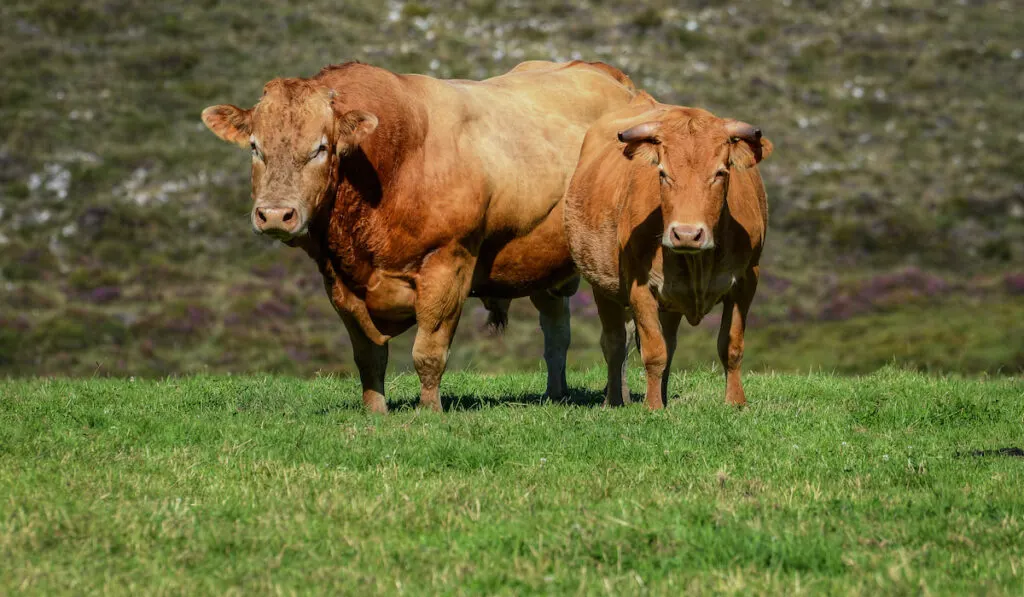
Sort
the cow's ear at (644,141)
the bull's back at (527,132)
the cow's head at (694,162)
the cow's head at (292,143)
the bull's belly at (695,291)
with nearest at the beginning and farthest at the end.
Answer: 1. the cow's head at (292,143)
2. the cow's head at (694,162)
3. the cow's ear at (644,141)
4. the bull's belly at (695,291)
5. the bull's back at (527,132)

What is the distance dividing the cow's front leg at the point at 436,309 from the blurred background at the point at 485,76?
42.4 ft

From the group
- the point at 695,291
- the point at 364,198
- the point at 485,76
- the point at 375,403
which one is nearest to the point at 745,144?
the point at 695,291

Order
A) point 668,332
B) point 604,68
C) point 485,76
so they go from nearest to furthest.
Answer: point 668,332
point 604,68
point 485,76

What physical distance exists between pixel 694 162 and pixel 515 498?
419 centimetres

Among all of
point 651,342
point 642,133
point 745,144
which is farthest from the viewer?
point 651,342

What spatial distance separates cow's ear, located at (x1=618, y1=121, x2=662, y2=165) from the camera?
10.8m

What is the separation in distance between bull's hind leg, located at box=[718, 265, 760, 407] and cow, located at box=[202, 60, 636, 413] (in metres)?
2.06

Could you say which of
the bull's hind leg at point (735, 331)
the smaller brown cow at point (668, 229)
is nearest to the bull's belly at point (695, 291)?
the smaller brown cow at point (668, 229)

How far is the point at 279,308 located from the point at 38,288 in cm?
685

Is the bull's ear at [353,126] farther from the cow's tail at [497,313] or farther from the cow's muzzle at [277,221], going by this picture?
the cow's tail at [497,313]

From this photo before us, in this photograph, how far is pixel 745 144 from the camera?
10766 millimetres

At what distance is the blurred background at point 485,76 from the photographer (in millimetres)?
31688

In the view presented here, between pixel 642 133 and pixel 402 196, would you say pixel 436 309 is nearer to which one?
pixel 402 196

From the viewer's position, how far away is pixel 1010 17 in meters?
57.0
